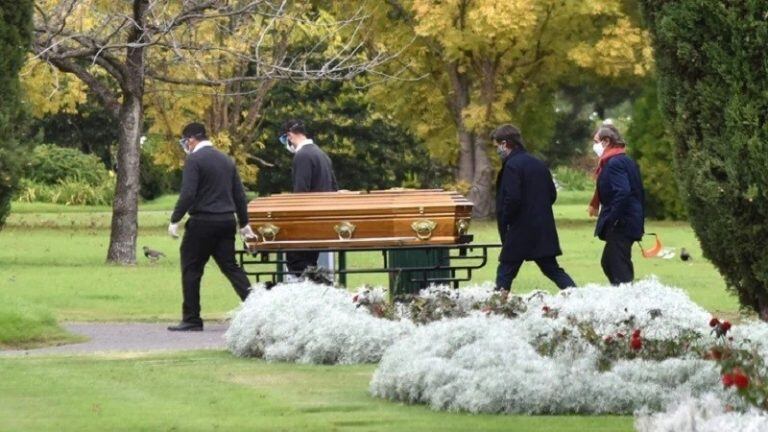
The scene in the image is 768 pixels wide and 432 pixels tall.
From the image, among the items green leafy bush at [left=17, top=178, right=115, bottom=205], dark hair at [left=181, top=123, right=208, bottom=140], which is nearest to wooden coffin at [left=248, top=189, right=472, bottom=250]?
dark hair at [left=181, top=123, right=208, bottom=140]

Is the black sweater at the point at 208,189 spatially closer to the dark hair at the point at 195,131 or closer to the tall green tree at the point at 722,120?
the dark hair at the point at 195,131

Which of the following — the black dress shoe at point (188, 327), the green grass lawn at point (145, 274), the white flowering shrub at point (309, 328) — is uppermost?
the white flowering shrub at point (309, 328)

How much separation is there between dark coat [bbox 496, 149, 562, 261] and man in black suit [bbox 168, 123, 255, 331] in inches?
94.8

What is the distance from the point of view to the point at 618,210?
1703cm

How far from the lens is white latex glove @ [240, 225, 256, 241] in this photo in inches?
693

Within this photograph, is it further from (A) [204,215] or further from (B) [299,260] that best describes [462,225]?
(A) [204,215]

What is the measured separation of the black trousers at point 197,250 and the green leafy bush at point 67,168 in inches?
1775

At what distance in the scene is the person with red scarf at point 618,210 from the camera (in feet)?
56.0

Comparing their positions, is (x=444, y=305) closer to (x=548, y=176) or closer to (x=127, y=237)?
(x=548, y=176)

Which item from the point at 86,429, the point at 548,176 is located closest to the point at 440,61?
the point at 548,176

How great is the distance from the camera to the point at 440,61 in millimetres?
49750

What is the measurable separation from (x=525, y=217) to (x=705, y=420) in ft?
27.6

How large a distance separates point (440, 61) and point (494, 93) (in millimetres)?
2201

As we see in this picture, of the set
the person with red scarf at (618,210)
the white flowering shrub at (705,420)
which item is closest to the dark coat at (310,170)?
the person with red scarf at (618,210)
